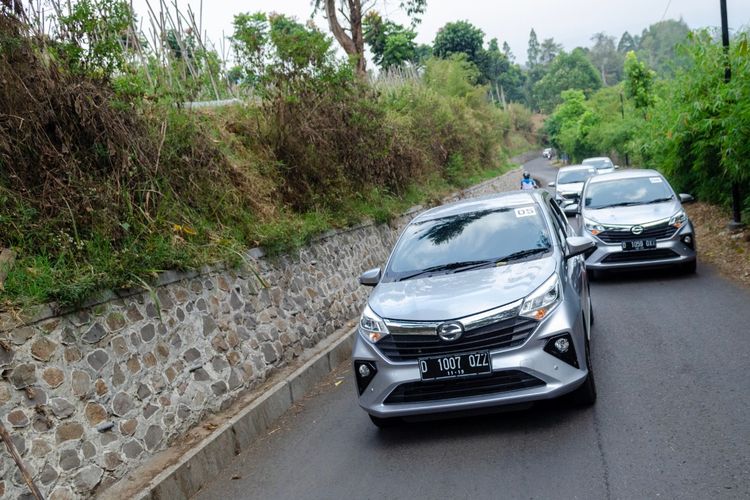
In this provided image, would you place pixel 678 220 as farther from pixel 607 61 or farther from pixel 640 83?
pixel 607 61

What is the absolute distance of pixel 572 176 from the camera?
84.8ft

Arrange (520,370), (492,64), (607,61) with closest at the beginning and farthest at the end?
(520,370)
(492,64)
(607,61)

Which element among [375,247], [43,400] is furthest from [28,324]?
[375,247]

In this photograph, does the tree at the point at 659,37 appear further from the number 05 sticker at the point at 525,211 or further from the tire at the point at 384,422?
the tire at the point at 384,422

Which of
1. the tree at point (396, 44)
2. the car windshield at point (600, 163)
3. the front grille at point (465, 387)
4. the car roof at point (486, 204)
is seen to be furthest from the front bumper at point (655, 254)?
the tree at point (396, 44)

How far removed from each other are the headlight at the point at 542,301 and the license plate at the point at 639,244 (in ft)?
20.2

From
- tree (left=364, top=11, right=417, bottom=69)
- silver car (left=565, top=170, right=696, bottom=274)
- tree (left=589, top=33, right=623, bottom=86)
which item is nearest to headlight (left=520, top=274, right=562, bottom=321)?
silver car (left=565, top=170, right=696, bottom=274)

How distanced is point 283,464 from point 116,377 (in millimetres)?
1511

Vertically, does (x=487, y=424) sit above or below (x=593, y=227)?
below

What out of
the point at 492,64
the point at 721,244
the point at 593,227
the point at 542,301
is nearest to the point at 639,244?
the point at 593,227

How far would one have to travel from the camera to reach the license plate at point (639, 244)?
35.6ft

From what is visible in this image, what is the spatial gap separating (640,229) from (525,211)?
5031 mm

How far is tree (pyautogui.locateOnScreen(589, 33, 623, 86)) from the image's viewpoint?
16088 cm

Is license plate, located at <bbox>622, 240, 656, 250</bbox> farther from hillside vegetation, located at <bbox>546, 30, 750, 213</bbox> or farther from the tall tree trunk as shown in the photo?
the tall tree trunk
